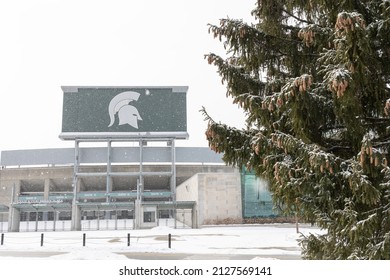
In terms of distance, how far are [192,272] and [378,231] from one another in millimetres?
2815

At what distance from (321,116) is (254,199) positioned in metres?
36.4

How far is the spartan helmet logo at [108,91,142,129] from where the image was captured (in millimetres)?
52906

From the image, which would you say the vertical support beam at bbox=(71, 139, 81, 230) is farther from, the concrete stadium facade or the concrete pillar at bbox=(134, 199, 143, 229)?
the concrete pillar at bbox=(134, 199, 143, 229)

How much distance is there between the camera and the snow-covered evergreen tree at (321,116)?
5.27 metres

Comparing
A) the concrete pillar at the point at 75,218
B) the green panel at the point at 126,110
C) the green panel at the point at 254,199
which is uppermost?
the green panel at the point at 126,110

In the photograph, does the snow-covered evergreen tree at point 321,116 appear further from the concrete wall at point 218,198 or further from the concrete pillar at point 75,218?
the concrete pillar at point 75,218

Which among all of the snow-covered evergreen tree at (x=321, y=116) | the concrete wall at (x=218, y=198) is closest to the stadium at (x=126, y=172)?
the concrete wall at (x=218, y=198)

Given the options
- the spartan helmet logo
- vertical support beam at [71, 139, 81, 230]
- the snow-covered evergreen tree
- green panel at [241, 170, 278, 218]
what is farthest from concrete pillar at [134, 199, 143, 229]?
the snow-covered evergreen tree

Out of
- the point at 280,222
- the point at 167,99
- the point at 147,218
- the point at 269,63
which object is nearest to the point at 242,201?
the point at 280,222

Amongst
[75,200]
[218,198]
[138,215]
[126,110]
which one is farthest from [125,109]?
[218,198]

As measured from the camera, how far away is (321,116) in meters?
6.18

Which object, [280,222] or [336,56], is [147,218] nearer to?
[280,222]

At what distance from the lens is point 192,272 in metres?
5.32

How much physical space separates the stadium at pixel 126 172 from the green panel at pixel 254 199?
0.34ft
